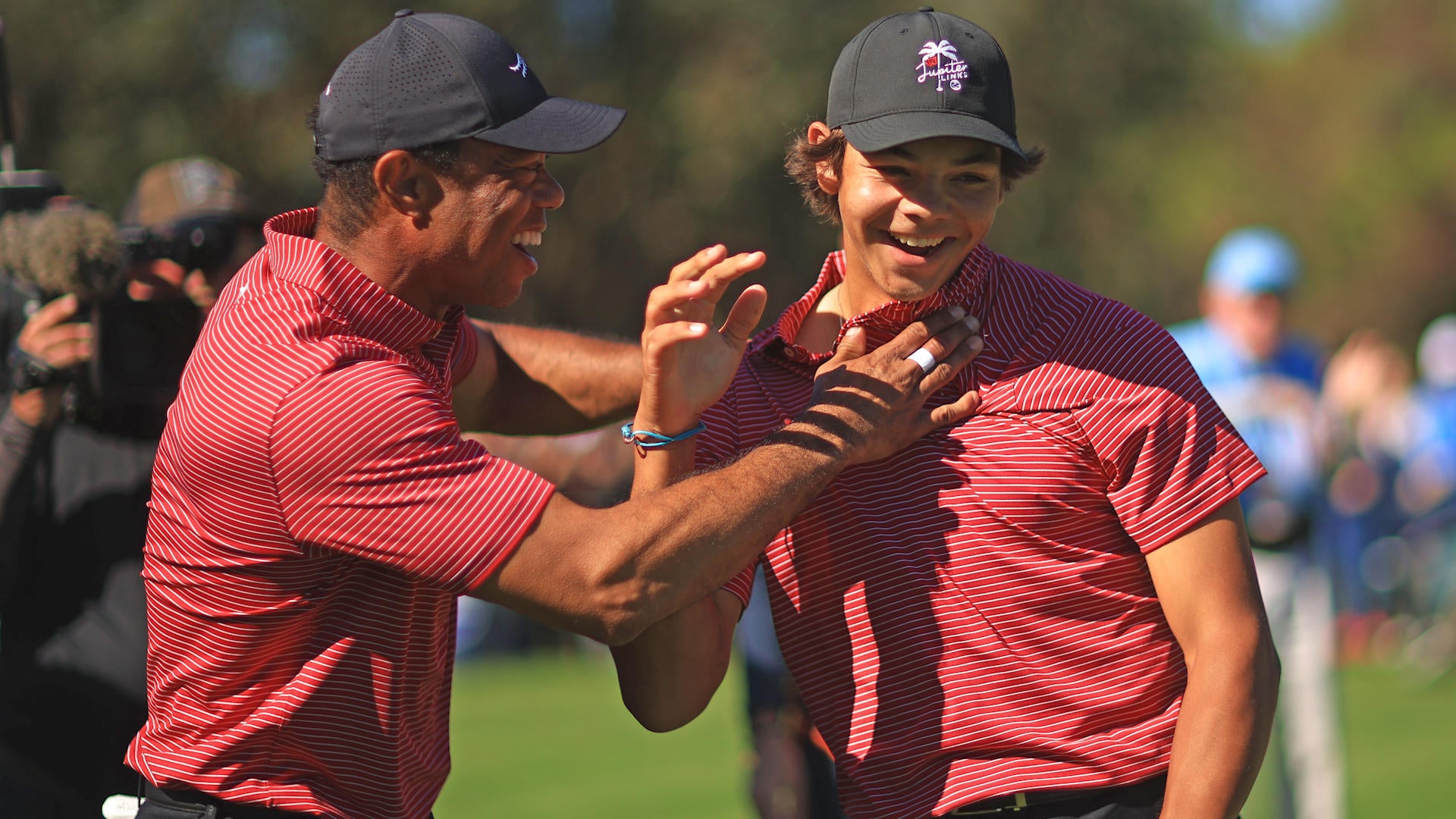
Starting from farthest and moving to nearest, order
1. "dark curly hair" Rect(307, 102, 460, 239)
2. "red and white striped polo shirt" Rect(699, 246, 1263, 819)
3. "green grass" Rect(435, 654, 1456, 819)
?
"green grass" Rect(435, 654, 1456, 819), "dark curly hair" Rect(307, 102, 460, 239), "red and white striped polo shirt" Rect(699, 246, 1263, 819)

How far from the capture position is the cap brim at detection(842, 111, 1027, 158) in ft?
10.3

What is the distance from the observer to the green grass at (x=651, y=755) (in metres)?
8.89

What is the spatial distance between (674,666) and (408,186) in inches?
45.5

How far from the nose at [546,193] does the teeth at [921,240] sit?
0.75 meters

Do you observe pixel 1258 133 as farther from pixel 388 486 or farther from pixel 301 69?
pixel 388 486

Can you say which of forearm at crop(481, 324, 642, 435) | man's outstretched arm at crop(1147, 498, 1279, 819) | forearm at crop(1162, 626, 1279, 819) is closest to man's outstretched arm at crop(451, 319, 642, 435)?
forearm at crop(481, 324, 642, 435)

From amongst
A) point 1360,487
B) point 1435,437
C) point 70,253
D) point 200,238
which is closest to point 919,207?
point 200,238

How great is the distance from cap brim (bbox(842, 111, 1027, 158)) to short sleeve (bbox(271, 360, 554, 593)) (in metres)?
1.00

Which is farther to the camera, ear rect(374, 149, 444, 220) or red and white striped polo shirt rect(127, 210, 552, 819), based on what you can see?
ear rect(374, 149, 444, 220)

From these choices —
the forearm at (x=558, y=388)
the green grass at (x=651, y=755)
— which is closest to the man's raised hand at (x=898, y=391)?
the forearm at (x=558, y=388)

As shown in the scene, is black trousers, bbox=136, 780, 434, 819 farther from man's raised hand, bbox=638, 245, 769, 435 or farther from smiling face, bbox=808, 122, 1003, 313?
A: smiling face, bbox=808, 122, 1003, 313

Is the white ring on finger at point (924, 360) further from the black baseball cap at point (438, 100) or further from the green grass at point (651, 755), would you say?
the green grass at point (651, 755)

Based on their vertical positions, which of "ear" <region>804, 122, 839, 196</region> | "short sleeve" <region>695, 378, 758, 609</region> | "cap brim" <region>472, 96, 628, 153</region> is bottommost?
"short sleeve" <region>695, 378, 758, 609</region>

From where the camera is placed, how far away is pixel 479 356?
420 centimetres
